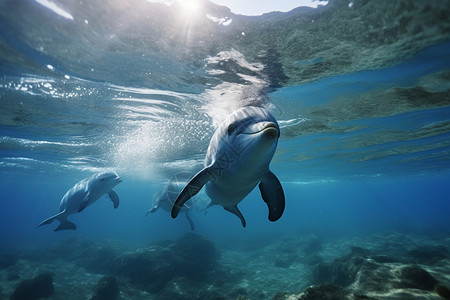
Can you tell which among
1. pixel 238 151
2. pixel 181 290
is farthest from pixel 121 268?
pixel 238 151

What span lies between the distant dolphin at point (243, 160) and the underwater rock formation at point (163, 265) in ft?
35.1

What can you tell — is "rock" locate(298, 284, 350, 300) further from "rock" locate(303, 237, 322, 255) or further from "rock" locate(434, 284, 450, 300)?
"rock" locate(303, 237, 322, 255)

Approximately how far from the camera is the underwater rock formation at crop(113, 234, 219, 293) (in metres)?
13.3

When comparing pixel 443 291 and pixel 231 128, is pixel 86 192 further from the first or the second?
pixel 443 291

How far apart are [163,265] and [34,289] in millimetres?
6335

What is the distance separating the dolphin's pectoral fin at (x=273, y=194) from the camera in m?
4.33

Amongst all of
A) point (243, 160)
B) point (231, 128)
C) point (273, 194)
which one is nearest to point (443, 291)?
point (273, 194)

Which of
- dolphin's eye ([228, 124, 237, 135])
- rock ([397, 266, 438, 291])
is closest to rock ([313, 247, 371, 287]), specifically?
rock ([397, 266, 438, 291])

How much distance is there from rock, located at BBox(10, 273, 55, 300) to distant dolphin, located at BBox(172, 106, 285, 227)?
42.8 feet

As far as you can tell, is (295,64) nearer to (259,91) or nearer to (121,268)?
(259,91)

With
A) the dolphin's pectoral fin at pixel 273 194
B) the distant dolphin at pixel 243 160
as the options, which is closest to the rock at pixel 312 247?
the dolphin's pectoral fin at pixel 273 194

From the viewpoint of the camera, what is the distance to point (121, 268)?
47.6 ft

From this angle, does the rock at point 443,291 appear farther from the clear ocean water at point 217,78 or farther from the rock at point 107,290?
the rock at point 107,290

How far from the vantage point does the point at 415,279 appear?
5.99 m
